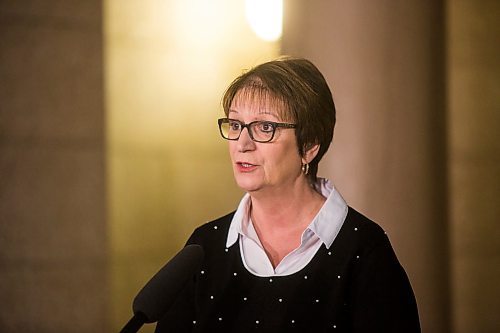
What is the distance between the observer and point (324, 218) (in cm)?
157

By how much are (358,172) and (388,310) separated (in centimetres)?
96

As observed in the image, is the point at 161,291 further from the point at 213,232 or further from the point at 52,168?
the point at 52,168

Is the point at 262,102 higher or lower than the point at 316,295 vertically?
higher

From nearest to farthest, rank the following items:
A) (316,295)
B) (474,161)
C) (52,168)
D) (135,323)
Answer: (135,323), (316,295), (52,168), (474,161)

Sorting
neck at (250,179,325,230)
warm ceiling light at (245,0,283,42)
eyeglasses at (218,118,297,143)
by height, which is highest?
warm ceiling light at (245,0,283,42)

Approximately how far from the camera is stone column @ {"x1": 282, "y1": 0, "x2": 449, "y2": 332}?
236 cm

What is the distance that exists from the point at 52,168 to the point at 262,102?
94 centimetres

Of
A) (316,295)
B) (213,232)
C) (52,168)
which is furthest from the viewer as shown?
(52,168)

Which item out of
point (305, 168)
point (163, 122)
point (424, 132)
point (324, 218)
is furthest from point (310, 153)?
point (424, 132)

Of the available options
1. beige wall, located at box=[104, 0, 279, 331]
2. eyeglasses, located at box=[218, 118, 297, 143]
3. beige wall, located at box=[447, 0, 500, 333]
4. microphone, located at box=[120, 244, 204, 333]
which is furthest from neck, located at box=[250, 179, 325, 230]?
beige wall, located at box=[447, 0, 500, 333]

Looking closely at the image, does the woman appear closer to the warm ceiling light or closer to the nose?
the nose

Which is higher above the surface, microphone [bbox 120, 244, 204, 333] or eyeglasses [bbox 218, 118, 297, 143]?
eyeglasses [bbox 218, 118, 297, 143]

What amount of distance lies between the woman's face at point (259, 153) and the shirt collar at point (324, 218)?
7 centimetres

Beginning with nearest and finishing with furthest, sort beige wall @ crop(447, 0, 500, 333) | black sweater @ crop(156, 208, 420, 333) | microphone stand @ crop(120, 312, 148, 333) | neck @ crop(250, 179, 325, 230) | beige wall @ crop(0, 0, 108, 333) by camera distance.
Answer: microphone stand @ crop(120, 312, 148, 333), black sweater @ crop(156, 208, 420, 333), neck @ crop(250, 179, 325, 230), beige wall @ crop(0, 0, 108, 333), beige wall @ crop(447, 0, 500, 333)
